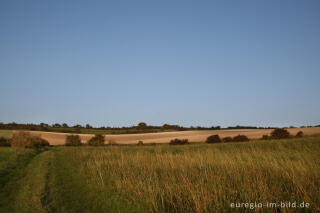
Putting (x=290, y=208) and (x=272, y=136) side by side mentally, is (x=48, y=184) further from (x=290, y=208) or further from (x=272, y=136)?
(x=272, y=136)

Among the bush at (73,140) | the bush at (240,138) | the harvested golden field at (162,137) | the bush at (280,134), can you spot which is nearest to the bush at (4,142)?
the harvested golden field at (162,137)

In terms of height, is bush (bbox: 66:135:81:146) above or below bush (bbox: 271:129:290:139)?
below

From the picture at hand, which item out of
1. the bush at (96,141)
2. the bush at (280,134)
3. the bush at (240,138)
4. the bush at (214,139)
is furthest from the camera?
the bush at (96,141)

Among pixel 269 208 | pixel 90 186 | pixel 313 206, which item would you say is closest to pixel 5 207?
pixel 90 186

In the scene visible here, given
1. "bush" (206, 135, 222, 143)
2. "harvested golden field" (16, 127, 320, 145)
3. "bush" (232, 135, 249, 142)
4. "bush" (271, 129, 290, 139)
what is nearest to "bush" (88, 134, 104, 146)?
"harvested golden field" (16, 127, 320, 145)

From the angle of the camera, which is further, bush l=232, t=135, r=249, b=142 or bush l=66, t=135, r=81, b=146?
bush l=66, t=135, r=81, b=146

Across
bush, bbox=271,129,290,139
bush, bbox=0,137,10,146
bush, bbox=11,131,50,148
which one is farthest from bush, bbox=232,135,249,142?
bush, bbox=0,137,10,146

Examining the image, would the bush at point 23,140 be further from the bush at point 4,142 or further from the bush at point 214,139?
the bush at point 214,139

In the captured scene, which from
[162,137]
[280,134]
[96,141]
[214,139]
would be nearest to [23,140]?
[96,141]

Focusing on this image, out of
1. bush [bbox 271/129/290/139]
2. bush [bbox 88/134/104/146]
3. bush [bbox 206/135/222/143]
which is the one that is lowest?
bush [bbox 88/134/104/146]

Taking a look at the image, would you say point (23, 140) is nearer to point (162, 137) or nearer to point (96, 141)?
point (96, 141)

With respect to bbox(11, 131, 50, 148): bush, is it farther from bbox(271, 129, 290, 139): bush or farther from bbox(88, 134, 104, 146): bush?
bbox(271, 129, 290, 139): bush

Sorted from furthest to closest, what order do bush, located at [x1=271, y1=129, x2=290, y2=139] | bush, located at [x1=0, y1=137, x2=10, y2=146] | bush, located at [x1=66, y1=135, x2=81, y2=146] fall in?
bush, located at [x1=66, y1=135, x2=81, y2=146] → bush, located at [x1=0, y1=137, x2=10, y2=146] → bush, located at [x1=271, y1=129, x2=290, y2=139]

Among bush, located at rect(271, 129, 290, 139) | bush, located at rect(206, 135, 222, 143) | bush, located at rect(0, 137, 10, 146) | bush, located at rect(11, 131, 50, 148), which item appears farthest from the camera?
bush, located at rect(206, 135, 222, 143)
